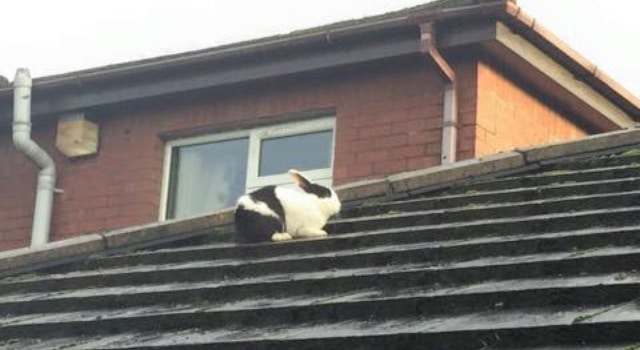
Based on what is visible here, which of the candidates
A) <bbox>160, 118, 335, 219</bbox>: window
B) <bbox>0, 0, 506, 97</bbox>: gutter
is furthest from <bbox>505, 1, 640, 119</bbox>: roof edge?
<bbox>160, 118, 335, 219</bbox>: window

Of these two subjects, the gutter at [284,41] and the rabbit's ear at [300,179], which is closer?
the rabbit's ear at [300,179]

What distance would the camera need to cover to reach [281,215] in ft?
18.7

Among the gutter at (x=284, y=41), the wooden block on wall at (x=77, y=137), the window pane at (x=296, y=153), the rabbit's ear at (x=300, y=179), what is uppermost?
the gutter at (x=284, y=41)

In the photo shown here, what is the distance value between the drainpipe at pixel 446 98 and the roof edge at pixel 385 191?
2.54 metres

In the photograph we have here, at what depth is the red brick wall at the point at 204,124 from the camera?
30.3 feet

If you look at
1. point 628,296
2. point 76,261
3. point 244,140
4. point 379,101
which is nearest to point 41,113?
point 244,140

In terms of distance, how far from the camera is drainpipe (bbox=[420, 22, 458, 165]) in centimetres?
884

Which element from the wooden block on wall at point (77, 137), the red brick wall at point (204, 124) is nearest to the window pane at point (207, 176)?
the red brick wall at point (204, 124)

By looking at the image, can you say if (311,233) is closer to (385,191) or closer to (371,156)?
(385,191)

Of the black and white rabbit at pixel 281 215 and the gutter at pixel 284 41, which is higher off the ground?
the gutter at pixel 284 41

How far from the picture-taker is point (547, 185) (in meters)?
5.59

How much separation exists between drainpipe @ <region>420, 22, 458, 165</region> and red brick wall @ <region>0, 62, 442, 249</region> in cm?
9

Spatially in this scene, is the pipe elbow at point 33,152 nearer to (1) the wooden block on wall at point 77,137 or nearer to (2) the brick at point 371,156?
(1) the wooden block on wall at point 77,137

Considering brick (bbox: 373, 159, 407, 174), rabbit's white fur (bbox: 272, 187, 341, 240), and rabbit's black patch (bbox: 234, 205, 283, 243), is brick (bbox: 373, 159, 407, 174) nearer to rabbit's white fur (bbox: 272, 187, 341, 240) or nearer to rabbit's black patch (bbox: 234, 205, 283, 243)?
rabbit's white fur (bbox: 272, 187, 341, 240)
